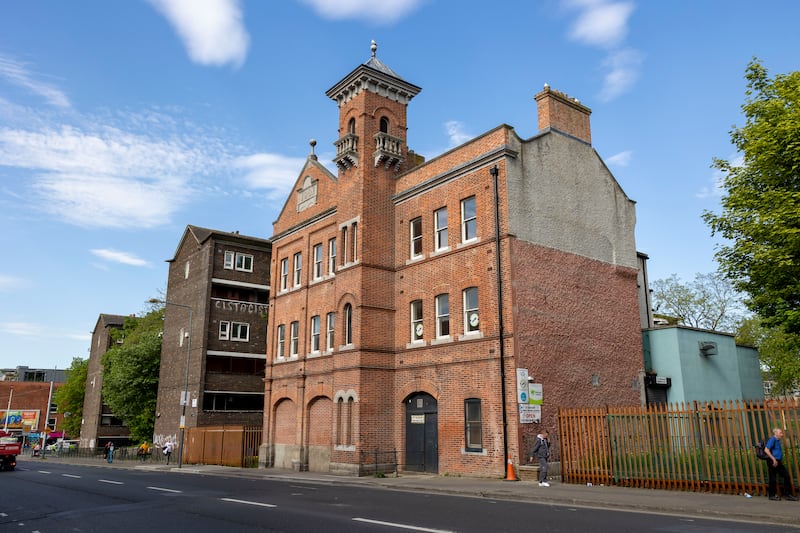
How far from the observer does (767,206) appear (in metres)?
22.3

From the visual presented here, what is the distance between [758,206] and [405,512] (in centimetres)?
1850

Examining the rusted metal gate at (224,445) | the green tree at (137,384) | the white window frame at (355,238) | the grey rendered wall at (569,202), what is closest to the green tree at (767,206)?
the grey rendered wall at (569,202)

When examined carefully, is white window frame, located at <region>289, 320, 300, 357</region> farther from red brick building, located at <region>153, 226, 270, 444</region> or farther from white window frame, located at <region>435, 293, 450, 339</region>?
red brick building, located at <region>153, 226, 270, 444</region>

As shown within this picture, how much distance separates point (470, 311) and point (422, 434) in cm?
533

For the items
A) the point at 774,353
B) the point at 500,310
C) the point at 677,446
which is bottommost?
the point at 677,446

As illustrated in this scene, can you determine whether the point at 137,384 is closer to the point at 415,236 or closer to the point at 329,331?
the point at 329,331

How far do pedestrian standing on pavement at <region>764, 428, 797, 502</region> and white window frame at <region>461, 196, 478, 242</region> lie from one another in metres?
12.3

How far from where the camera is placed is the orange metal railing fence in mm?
14828

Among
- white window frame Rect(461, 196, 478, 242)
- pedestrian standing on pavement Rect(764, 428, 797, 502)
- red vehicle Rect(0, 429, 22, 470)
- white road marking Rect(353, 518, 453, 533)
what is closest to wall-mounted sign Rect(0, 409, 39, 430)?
red vehicle Rect(0, 429, 22, 470)

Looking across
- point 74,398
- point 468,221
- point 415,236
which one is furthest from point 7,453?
point 74,398

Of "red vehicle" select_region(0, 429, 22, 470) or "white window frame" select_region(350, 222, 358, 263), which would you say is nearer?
"white window frame" select_region(350, 222, 358, 263)

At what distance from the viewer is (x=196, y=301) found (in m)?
46.1

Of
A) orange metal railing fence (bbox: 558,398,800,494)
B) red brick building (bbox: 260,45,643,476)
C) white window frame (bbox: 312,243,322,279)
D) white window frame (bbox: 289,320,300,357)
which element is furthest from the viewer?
→ white window frame (bbox: 289,320,300,357)

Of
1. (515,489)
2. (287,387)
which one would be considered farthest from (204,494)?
(287,387)
